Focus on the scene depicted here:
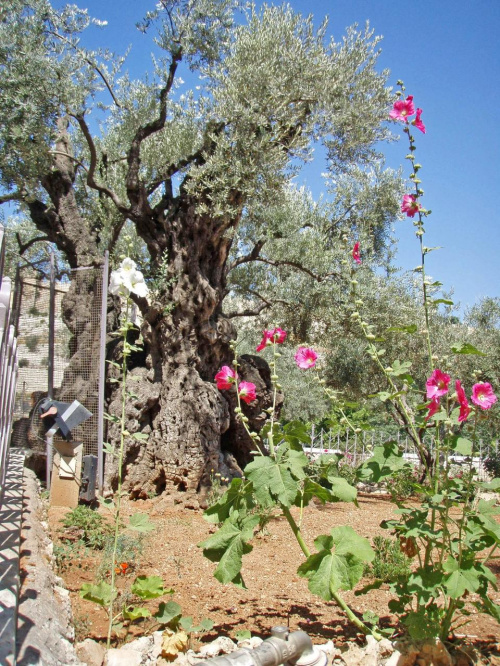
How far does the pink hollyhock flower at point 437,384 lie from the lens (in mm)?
2248

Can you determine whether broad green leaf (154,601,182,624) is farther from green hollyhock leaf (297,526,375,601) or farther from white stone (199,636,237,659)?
green hollyhock leaf (297,526,375,601)

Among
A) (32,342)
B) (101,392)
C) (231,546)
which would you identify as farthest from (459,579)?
(32,342)

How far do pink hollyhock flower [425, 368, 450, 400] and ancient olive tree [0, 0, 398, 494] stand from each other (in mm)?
4978

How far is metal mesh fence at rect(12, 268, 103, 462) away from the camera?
719 centimetres

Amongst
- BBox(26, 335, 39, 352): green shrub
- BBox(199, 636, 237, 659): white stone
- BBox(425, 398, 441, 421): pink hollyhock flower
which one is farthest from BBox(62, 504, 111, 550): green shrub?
BBox(26, 335, 39, 352): green shrub

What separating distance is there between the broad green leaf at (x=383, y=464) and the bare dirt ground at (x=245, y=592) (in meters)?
0.72

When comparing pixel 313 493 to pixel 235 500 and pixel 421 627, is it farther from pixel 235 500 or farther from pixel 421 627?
pixel 421 627

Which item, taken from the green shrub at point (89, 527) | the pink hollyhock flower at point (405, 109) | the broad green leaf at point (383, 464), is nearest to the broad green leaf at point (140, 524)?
the broad green leaf at point (383, 464)

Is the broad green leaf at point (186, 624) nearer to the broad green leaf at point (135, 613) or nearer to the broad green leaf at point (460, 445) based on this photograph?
the broad green leaf at point (135, 613)

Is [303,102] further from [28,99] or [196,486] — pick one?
[196,486]

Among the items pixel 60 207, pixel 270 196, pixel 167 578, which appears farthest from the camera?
pixel 60 207

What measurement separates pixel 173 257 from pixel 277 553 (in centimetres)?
434

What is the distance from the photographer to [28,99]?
6.52 meters

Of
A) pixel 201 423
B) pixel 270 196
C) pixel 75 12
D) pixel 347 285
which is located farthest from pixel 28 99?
pixel 347 285
